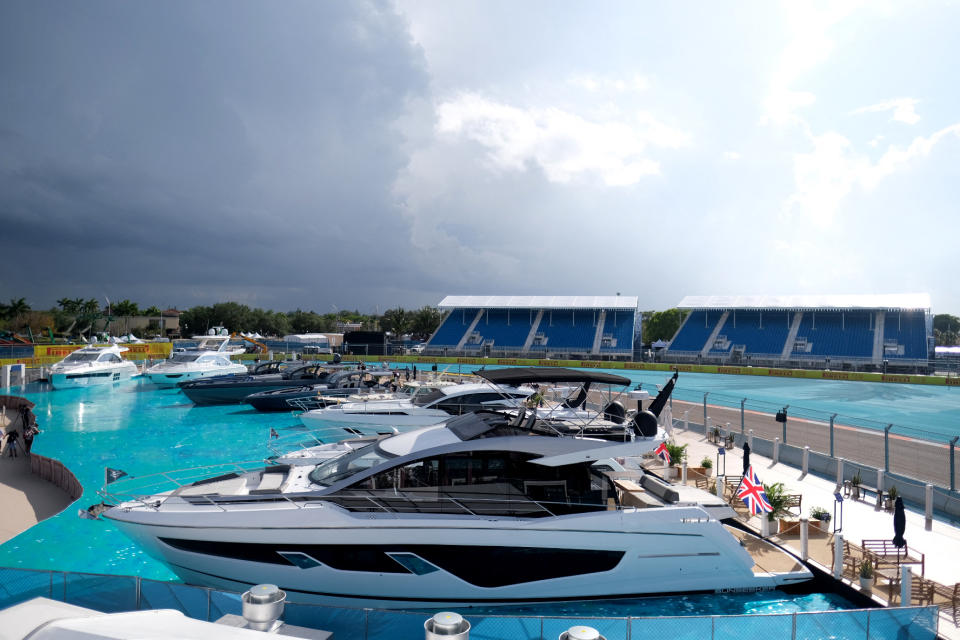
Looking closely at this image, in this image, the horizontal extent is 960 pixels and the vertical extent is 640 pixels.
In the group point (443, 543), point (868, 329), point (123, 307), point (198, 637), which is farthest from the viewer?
point (123, 307)

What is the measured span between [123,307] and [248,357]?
79.7 meters

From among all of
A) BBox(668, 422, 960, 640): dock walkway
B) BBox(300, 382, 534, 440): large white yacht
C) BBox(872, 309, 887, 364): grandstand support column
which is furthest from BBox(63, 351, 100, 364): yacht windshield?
BBox(872, 309, 887, 364): grandstand support column

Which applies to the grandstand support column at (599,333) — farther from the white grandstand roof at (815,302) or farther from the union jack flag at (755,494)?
the union jack flag at (755,494)

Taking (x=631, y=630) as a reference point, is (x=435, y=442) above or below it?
above

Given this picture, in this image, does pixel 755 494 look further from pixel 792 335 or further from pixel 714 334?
pixel 792 335

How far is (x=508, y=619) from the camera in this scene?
509 centimetres

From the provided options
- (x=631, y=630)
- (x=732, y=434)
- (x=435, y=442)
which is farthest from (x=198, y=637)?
(x=732, y=434)

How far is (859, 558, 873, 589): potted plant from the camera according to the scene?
7.69 metres

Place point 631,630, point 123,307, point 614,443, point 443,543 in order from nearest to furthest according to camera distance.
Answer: point 631,630
point 443,543
point 614,443
point 123,307

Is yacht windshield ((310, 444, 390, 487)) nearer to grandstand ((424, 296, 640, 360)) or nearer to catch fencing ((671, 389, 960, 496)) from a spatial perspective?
catch fencing ((671, 389, 960, 496))

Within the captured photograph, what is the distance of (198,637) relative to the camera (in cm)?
301

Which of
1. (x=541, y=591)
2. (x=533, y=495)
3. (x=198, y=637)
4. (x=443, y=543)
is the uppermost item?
(x=198, y=637)

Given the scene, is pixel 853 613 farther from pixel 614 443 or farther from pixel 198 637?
pixel 198 637

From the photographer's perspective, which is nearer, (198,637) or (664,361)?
(198,637)
